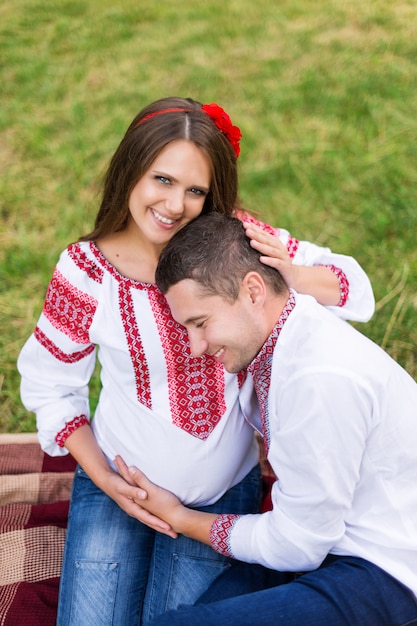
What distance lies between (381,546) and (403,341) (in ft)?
6.04

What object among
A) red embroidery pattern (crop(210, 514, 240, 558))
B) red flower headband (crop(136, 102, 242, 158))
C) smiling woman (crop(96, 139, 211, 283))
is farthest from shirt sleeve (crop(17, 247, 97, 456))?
red embroidery pattern (crop(210, 514, 240, 558))

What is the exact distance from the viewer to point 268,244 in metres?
2.10

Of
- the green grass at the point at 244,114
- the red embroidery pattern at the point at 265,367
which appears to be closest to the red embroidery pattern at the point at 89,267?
the red embroidery pattern at the point at 265,367

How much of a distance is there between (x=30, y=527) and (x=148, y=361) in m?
0.90

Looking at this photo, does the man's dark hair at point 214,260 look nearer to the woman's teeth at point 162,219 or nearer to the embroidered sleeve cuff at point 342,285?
the woman's teeth at point 162,219

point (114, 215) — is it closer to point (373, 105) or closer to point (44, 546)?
point (44, 546)

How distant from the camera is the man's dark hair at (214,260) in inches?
75.7

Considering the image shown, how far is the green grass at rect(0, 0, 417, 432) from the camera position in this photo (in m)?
4.06

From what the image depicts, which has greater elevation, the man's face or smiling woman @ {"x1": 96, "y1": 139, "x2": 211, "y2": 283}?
smiling woman @ {"x1": 96, "y1": 139, "x2": 211, "y2": 283}

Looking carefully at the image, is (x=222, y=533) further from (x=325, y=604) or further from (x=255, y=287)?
(x=255, y=287)

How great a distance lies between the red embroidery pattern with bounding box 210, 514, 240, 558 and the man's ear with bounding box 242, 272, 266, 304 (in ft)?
2.29

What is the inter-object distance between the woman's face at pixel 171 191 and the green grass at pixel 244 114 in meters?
1.59

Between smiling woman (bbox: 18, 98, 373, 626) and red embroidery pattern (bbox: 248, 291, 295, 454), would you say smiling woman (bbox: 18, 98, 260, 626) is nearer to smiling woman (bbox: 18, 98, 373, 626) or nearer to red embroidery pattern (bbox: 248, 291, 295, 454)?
smiling woman (bbox: 18, 98, 373, 626)

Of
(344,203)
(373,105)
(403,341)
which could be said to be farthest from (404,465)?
(373,105)
